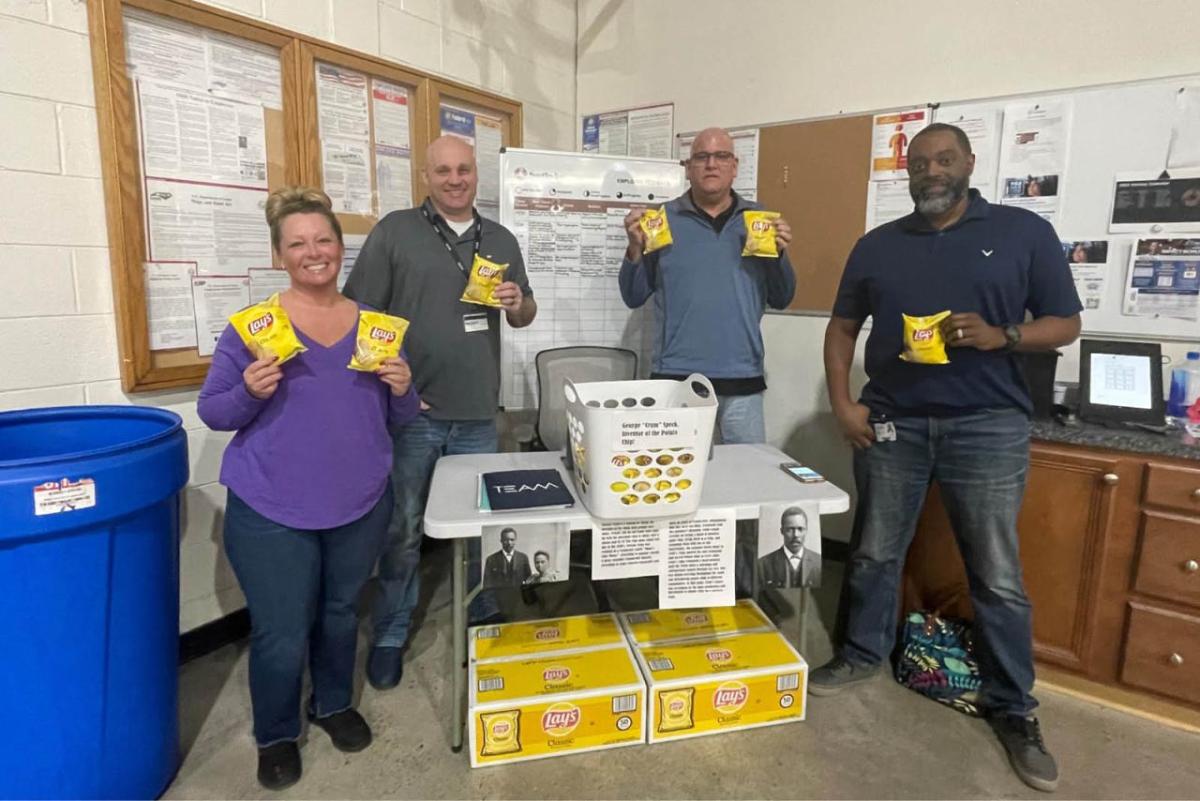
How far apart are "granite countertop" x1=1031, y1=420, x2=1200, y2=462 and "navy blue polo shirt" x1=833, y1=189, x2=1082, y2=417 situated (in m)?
0.36

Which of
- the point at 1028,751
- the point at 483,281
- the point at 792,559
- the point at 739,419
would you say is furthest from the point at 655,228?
the point at 1028,751

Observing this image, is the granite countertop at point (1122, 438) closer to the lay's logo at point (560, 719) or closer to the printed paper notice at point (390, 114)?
the lay's logo at point (560, 719)

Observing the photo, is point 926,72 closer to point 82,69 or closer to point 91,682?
point 82,69

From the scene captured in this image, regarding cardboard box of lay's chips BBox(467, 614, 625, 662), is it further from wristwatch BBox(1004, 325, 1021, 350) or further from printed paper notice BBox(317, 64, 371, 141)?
printed paper notice BBox(317, 64, 371, 141)

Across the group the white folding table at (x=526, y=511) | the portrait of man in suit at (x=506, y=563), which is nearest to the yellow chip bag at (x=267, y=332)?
→ the white folding table at (x=526, y=511)

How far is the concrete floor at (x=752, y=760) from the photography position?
180 cm

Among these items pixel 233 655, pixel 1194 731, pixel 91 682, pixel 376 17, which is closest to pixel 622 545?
pixel 91 682

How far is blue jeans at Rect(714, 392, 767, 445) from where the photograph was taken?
2.50 metres

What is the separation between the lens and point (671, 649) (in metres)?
2.08

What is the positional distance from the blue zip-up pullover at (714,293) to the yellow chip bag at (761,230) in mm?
173

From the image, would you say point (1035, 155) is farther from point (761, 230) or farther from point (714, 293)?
point (714, 293)

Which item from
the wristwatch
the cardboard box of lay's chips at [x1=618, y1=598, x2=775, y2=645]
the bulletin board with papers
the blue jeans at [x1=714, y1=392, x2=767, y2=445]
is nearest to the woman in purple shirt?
the cardboard box of lay's chips at [x1=618, y1=598, x2=775, y2=645]

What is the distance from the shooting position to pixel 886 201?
2930 mm

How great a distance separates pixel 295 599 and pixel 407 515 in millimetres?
584
